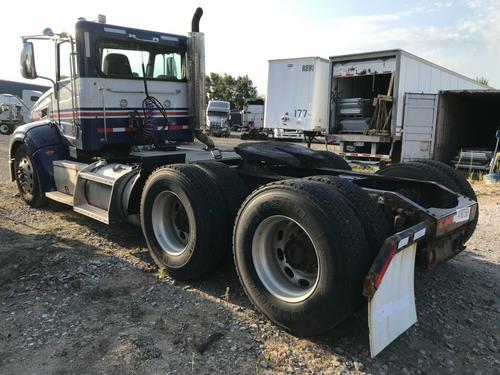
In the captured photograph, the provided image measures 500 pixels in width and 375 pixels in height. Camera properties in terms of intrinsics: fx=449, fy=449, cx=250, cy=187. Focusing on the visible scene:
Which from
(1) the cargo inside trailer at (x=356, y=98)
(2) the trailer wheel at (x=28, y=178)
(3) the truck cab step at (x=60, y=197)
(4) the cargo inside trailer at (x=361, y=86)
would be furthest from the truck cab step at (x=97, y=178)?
(4) the cargo inside trailer at (x=361, y=86)

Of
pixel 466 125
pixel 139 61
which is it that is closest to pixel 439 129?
pixel 466 125

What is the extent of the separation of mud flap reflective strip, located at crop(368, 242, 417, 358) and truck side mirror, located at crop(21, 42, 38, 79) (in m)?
5.56

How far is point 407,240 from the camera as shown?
304 cm

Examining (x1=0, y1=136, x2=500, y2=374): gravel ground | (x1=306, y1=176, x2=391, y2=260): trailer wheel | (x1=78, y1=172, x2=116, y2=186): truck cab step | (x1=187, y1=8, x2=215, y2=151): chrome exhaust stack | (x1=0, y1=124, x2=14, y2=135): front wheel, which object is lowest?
(x1=0, y1=136, x2=500, y2=374): gravel ground

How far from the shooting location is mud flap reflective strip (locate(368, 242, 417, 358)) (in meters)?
2.93

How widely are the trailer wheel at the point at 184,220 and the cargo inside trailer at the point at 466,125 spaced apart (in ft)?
36.1

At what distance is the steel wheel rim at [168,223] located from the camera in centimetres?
449

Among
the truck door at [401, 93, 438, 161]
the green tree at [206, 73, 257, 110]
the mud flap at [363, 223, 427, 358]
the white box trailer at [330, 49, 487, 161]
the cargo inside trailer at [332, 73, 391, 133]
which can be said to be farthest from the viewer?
the green tree at [206, 73, 257, 110]

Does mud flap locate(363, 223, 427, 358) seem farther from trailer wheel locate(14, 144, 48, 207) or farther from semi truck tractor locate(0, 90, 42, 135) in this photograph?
semi truck tractor locate(0, 90, 42, 135)

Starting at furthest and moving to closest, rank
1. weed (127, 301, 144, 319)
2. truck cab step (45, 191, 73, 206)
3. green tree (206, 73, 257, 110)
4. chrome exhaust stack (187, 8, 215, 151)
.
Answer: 1. green tree (206, 73, 257, 110)
2. chrome exhaust stack (187, 8, 215, 151)
3. truck cab step (45, 191, 73, 206)
4. weed (127, 301, 144, 319)

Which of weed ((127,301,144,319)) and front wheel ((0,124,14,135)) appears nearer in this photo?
weed ((127,301,144,319))

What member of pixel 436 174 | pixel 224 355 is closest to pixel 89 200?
pixel 224 355

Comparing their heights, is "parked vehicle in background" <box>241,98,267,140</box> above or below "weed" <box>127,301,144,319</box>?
above

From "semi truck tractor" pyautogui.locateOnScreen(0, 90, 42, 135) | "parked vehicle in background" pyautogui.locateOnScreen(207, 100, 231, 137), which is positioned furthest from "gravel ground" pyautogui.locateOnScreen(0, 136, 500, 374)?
"parked vehicle in background" pyautogui.locateOnScreen(207, 100, 231, 137)
